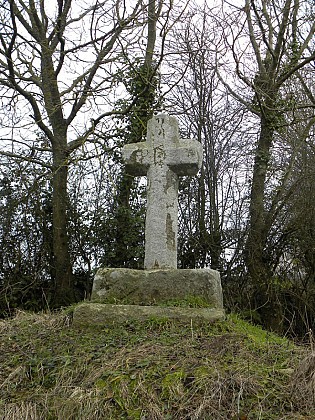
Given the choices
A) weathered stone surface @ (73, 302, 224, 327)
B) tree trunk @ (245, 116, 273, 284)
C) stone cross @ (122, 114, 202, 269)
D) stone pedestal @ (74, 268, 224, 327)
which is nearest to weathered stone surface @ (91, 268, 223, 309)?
stone pedestal @ (74, 268, 224, 327)

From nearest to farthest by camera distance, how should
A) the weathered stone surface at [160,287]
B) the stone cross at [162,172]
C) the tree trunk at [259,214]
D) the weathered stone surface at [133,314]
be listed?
the weathered stone surface at [133,314] < the weathered stone surface at [160,287] < the stone cross at [162,172] < the tree trunk at [259,214]

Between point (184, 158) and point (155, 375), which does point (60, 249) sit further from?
point (155, 375)

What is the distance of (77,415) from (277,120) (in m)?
7.21

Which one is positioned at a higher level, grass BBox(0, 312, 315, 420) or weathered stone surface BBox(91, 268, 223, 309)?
weathered stone surface BBox(91, 268, 223, 309)

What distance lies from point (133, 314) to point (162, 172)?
1.58 metres

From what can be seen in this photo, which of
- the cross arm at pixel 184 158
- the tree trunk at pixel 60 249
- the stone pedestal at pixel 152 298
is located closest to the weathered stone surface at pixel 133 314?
the stone pedestal at pixel 152 298

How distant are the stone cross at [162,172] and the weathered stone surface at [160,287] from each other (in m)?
0.34

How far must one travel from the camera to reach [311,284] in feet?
30.0

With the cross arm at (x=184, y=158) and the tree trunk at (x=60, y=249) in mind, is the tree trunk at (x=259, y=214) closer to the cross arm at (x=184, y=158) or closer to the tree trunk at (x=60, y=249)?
the tree trunk at (x=60, y=249)

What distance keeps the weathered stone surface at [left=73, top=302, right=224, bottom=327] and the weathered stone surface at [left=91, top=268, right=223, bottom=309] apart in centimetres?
18

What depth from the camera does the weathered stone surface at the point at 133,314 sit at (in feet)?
15.9

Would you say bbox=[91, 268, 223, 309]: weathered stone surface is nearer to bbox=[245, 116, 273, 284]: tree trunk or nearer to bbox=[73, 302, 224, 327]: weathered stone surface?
bbox=[73, 302, 224, 327]: weathered stone surface

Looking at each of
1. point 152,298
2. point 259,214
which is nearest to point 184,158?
point 152,298

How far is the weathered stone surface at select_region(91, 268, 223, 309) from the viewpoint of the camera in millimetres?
5145
